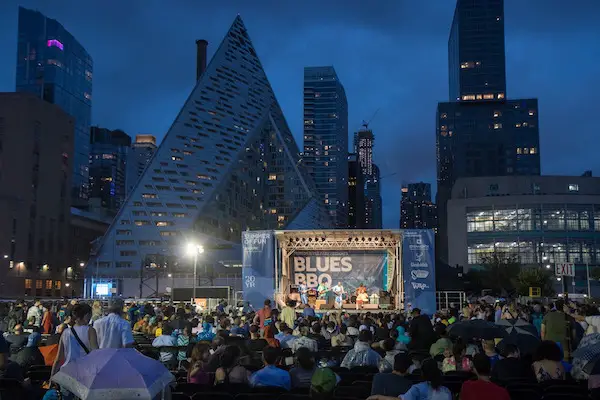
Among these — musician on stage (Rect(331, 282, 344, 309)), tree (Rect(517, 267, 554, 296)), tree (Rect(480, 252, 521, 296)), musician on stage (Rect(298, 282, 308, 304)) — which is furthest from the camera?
tree (Rect(480, 252, 521, 296))

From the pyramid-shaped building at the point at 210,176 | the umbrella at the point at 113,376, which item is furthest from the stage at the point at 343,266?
the pyramid-shaped building at the point at 210,176

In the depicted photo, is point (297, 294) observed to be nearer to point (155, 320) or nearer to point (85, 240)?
point (155, 320)

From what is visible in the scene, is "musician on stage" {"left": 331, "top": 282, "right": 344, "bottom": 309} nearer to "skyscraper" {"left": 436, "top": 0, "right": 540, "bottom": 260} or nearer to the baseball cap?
the baseball cap

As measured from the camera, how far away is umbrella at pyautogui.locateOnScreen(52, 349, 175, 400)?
4.79 metres

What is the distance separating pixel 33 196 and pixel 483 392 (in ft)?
252

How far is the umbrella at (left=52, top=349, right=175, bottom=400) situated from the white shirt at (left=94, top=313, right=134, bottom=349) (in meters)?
3.21

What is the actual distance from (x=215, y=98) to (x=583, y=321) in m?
82.8

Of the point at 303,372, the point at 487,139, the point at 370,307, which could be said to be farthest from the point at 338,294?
the point at 487,139

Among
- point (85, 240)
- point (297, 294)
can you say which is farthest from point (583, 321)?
point (85, 240)

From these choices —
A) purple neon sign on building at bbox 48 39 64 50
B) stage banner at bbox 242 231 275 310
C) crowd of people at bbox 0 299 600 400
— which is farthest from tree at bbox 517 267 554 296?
purple neon sign on building at bbox 48 39 64 50

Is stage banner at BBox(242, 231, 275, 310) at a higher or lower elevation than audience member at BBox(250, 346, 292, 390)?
higher

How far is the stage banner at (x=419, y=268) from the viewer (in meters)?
32.0

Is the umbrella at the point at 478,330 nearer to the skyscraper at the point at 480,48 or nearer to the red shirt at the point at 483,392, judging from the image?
the red shirt at the point at 483,392

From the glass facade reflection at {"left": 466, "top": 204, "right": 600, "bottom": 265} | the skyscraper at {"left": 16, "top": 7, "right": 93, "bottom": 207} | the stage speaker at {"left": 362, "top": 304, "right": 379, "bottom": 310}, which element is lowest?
the stage speaker at {"left": 362, "top": 304, "right": 379, "bottom": 310}
